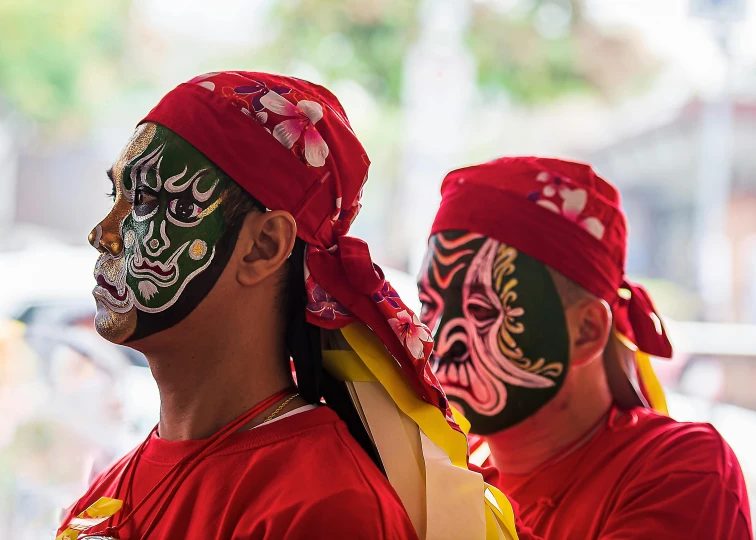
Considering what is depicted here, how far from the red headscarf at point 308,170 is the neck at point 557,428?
599 millimetres

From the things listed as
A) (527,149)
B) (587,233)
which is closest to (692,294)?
(527,149)

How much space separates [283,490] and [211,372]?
22 centimetres

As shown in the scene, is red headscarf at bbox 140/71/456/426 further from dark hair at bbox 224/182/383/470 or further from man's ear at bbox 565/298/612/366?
man's ear at bbox 565/298/612/366

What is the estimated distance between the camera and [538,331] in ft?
5.99

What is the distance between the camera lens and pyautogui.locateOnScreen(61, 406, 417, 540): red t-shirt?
107cm

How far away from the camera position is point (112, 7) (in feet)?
20.5

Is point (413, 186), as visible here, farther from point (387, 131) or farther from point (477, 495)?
point (477, 495)

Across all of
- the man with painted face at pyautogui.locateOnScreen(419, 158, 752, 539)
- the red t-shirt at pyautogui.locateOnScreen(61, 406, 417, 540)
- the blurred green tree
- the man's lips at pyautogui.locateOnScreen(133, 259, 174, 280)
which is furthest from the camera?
the blurred green tree

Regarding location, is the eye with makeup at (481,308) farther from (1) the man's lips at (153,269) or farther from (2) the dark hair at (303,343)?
(1) the man's lips at (153,269)

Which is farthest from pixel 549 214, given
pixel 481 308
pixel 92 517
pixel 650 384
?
pixel 92 517

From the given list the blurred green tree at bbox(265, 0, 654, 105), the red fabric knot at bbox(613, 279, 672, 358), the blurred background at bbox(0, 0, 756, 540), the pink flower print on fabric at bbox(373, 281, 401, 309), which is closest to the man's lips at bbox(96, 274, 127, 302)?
the pink flower print on fabric at bbox(373, 281, 401, 309)

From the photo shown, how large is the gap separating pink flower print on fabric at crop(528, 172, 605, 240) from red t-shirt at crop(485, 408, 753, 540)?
1.34 ft

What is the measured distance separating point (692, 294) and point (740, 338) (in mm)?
1392

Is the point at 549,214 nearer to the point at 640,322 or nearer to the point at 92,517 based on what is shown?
the point at 640,322
